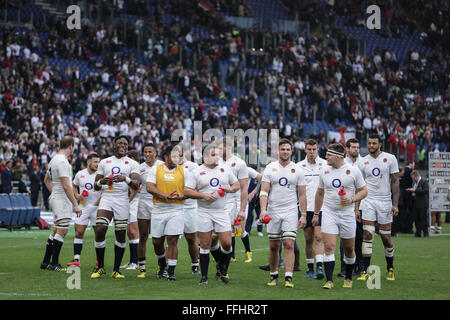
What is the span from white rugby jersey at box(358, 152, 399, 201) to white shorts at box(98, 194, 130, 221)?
4.25 m

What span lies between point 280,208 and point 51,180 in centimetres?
467

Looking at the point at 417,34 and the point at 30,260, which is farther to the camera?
the point at 417,34

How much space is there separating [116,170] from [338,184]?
3865 millimetres

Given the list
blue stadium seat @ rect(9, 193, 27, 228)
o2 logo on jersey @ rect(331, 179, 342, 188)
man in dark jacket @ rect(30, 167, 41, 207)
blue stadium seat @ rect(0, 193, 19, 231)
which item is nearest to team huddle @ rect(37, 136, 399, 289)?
o2 logo on jersey @ rect(331, 179, 342, 188)

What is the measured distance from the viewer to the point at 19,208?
24750mm

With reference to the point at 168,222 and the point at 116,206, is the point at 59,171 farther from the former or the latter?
the point at 168,222

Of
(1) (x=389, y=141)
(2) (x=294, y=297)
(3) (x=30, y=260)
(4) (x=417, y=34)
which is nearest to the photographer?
(2) (x=294, y=297)

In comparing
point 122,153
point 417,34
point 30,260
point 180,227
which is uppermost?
point 417,34

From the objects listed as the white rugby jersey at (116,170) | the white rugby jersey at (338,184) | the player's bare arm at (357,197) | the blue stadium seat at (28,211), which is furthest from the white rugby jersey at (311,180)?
the blue stadium seat at (28,211)

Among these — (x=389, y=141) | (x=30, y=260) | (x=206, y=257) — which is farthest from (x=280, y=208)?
(x=389, y=141)

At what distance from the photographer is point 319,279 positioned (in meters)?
13.0

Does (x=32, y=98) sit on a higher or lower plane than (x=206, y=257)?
higher

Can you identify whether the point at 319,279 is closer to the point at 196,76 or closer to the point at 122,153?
the point at 122,153

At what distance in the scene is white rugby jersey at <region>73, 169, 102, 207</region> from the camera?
14219mm
